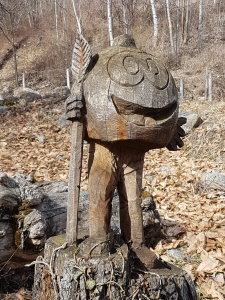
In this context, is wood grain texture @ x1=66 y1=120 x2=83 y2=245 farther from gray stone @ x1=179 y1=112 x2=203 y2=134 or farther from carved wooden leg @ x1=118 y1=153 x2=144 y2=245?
gray stone @ x1=179 y1=112 x2=203 y2=134

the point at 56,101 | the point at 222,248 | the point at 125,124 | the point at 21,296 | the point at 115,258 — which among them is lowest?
the point at 21,296

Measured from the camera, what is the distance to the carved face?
2.02m

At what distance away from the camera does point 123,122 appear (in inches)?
79.5

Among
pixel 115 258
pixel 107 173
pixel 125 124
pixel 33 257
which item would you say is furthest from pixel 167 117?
pixel 33 257

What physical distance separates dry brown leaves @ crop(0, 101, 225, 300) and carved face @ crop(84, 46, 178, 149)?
174cm

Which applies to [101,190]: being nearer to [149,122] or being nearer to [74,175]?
[74,175]

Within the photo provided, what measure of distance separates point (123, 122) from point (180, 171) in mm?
4263

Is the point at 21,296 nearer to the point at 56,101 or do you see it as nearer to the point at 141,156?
the point at 141,156

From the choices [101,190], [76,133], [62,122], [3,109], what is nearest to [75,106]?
[76,133]

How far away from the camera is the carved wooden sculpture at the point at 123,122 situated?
203cm

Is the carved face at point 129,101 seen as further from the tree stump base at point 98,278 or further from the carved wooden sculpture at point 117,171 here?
the tree stump base at point 98,278

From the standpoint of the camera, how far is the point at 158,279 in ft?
7.19

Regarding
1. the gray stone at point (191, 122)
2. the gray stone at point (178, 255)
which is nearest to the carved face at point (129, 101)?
the gray stone at point (178, 255)

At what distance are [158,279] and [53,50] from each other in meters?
22.5
